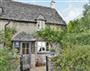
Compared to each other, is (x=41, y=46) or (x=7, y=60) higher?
(x=41, y=46)

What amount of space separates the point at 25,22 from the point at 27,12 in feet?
9.36

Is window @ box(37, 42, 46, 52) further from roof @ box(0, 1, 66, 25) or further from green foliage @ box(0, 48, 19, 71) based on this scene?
green foliage @ box(0, 48, 19, 71)

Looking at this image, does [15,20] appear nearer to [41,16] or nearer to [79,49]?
[41,16]

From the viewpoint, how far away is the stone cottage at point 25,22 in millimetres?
36078

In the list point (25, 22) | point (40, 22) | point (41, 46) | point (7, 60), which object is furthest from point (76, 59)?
point (40, 22)

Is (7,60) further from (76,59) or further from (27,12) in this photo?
(27,12)

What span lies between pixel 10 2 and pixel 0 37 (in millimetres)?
20577

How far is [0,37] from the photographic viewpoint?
64.2 feet

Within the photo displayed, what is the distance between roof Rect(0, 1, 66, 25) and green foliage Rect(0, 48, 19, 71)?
1863 cm

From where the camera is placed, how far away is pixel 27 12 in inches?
1590

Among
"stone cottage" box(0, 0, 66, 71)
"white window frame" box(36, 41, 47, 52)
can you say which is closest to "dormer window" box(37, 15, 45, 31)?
"stone cottage" box(0, 0, 66, 71)

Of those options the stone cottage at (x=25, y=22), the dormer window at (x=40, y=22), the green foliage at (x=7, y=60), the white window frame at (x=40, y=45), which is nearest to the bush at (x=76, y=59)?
the green foliage at (x=7, y=60)

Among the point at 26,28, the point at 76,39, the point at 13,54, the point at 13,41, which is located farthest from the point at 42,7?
the point at 13,54

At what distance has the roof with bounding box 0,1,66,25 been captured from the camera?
3700cm
